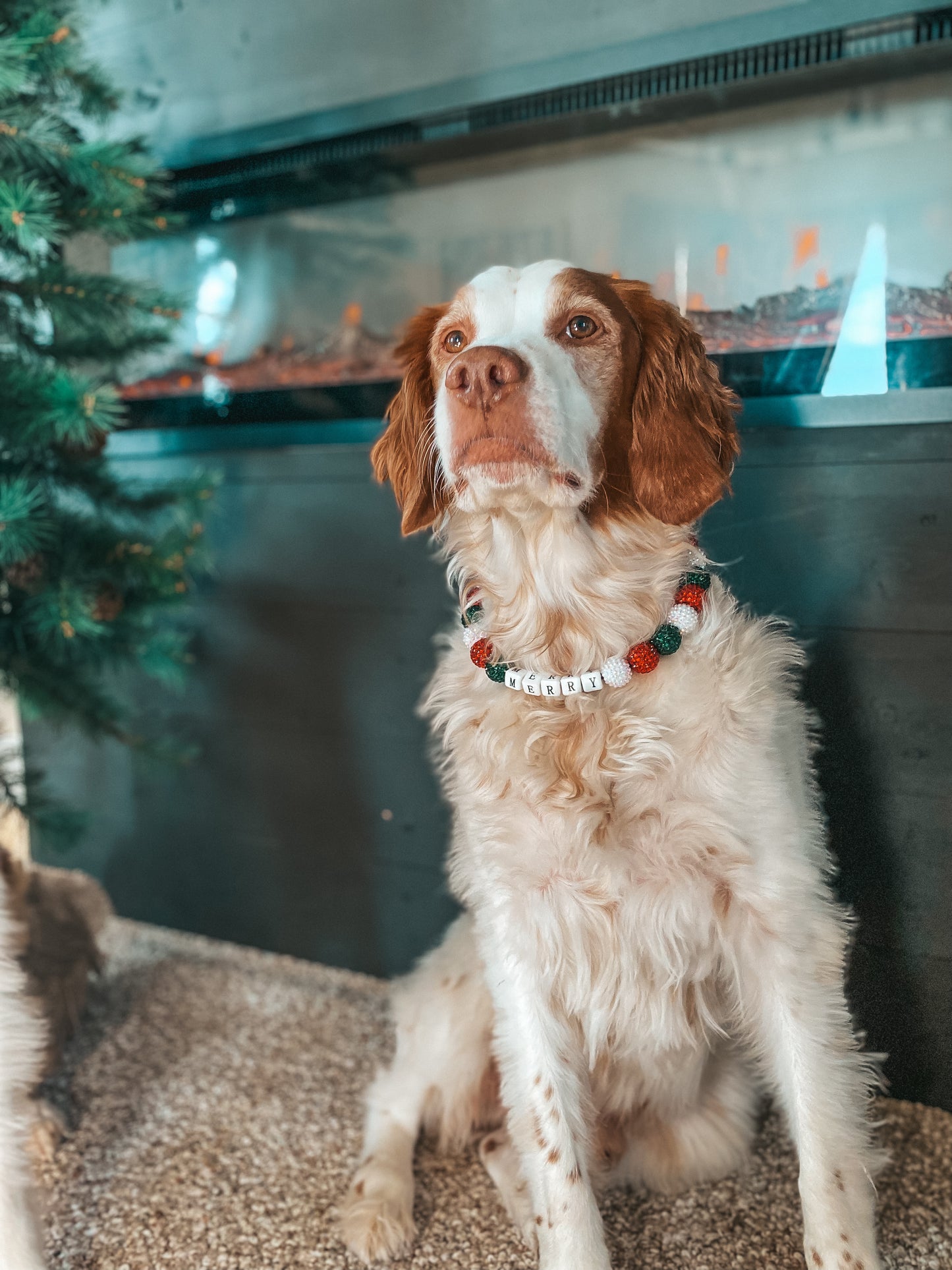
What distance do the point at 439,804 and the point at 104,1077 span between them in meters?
0.78

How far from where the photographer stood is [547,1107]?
1.32 m

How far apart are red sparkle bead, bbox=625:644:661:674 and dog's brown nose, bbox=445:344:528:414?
34cm

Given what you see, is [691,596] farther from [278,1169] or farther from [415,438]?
[278,1169]

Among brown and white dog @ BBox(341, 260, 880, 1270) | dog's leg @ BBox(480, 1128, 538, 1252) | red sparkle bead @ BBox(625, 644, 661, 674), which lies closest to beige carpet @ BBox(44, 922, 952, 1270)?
dog's leg @ BBox(480, 1128, 538, 1252)

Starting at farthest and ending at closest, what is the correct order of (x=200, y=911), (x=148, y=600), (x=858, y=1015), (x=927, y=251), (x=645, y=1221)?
(x=200, y=911), (x=148, y=600), (x=927, y=251), (x=645, y=1221), (x=858, y=1015)

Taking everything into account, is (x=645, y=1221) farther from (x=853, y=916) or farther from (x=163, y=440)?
(x=163, y=440)

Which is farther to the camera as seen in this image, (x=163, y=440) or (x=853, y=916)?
(x=163, y=440)

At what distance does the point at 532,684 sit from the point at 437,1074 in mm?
Answer: 696

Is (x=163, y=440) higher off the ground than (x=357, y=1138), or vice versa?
(x=163, y=440)

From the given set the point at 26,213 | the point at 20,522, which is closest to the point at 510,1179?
the point at 20,522

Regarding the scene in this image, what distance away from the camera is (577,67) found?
1.81 metres

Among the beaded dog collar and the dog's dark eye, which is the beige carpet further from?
the dog's dark eye

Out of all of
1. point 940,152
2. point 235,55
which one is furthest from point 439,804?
point 235,55

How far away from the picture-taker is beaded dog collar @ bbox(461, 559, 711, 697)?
1.28 m
